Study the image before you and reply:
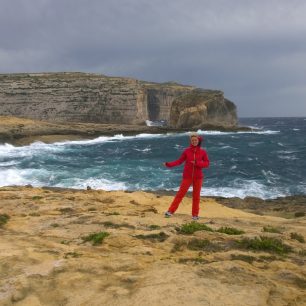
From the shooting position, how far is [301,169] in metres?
36.2

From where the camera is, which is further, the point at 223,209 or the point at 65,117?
the point at 65,117

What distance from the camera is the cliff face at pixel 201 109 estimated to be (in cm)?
8869

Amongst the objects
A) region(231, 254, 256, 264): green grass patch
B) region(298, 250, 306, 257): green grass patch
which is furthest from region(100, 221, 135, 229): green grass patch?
region(298, 250, 306, 257): green grass patch

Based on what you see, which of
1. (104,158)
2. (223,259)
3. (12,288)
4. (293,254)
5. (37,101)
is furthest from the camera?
(37,101)

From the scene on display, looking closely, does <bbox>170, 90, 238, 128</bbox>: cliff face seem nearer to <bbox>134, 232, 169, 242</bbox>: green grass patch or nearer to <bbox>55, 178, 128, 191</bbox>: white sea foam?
<bbox>55, 178, 128, 191</bbox>: white sea foam

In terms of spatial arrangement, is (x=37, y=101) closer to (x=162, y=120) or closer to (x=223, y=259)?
(x=162, y=120)

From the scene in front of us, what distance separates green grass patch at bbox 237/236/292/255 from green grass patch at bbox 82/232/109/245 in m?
2.84

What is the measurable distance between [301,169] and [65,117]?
63.5 metres

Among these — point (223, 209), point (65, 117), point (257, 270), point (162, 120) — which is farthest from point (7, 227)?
point (162, 120)

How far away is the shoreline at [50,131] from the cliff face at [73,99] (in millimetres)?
10461

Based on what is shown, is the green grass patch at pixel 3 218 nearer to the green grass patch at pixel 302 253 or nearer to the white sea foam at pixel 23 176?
the green grass patch at pixel 302 253

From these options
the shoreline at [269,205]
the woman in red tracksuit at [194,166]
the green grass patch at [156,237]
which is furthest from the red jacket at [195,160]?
the shoreline at [269,205]

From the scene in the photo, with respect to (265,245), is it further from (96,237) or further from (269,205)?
(269,205)

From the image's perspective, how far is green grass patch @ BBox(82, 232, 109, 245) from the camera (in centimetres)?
885
